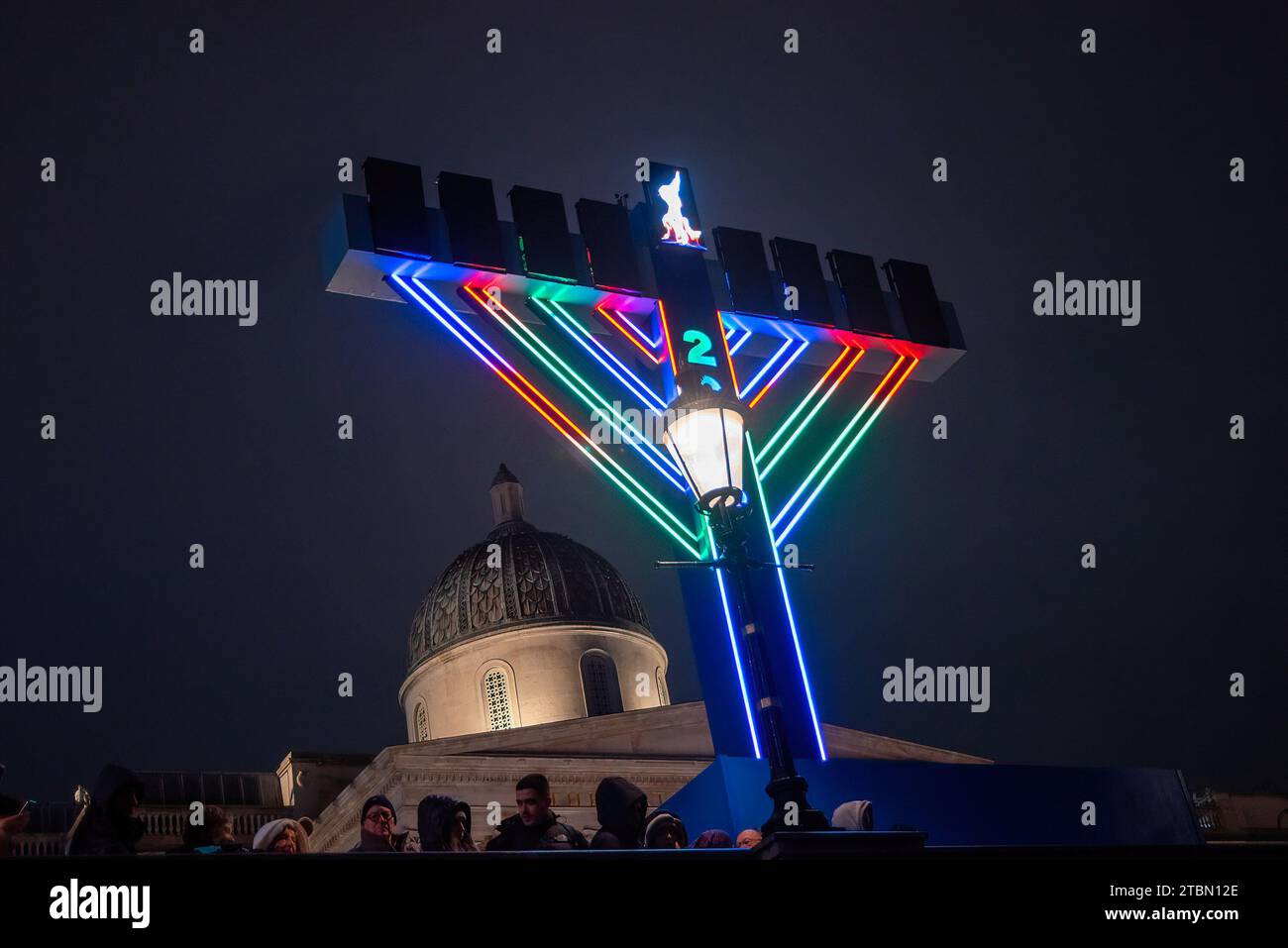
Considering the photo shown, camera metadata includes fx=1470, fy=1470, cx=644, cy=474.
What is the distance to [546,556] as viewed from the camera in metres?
54.5

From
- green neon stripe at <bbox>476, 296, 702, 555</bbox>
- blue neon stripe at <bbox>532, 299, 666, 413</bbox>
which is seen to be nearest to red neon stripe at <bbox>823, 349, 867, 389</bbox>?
blue neon stripe at <bbox>532, 299, 666, 413</bbox>

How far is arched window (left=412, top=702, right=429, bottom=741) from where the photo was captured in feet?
172

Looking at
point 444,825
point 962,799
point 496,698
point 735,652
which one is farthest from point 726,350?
point 496,698

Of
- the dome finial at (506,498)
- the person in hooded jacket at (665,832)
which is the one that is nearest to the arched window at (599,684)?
Result: the dome finial at (506,498)

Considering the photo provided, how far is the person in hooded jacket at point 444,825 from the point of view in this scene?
866 cm

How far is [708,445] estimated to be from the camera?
9.17m

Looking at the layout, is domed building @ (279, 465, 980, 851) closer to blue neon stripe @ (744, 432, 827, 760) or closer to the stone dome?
the stone dome

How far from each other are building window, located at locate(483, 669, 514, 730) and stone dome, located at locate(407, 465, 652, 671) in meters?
1.62

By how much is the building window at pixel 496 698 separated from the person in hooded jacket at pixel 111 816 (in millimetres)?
43017

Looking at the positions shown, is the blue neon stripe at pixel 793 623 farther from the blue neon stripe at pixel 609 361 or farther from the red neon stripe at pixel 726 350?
the blue neon stripe at pixel 609 361

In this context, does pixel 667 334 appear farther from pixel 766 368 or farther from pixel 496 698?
pixel 496 698
